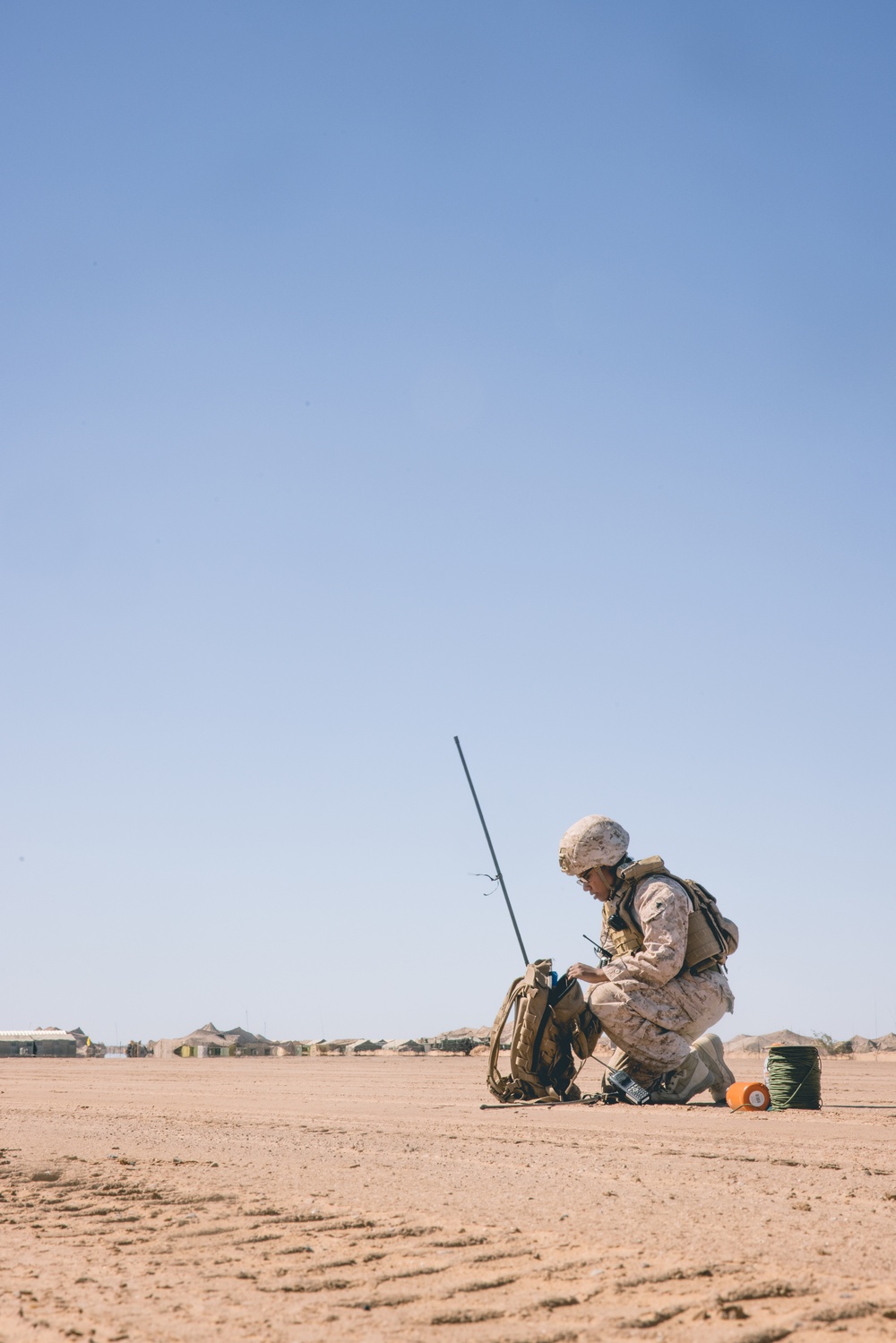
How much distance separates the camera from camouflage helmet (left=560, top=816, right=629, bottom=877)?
29.8 ft

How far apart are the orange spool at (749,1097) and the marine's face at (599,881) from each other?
1.59m

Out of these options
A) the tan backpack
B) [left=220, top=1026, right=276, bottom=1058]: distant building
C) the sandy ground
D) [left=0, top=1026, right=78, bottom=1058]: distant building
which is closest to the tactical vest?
the tan backpack

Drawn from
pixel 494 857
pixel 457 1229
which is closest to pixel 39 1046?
pixel 494 857

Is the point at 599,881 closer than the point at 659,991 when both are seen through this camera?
No

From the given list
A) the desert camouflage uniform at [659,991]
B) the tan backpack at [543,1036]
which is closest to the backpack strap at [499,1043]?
the tan backpack at [543,1036]

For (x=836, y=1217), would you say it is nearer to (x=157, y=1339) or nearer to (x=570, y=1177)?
(x=570, y=1177)

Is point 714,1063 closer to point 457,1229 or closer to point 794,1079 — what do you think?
point 794,1079

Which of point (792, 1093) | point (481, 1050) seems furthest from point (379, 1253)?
point (481, 1050)

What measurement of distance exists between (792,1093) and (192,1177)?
14.3ft

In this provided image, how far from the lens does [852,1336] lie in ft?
9.43

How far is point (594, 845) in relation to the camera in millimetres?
9078

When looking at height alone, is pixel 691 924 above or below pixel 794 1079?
above

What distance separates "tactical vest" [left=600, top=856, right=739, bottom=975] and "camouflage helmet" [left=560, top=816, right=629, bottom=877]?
160mm

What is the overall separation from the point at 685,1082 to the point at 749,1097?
2.97 feet
